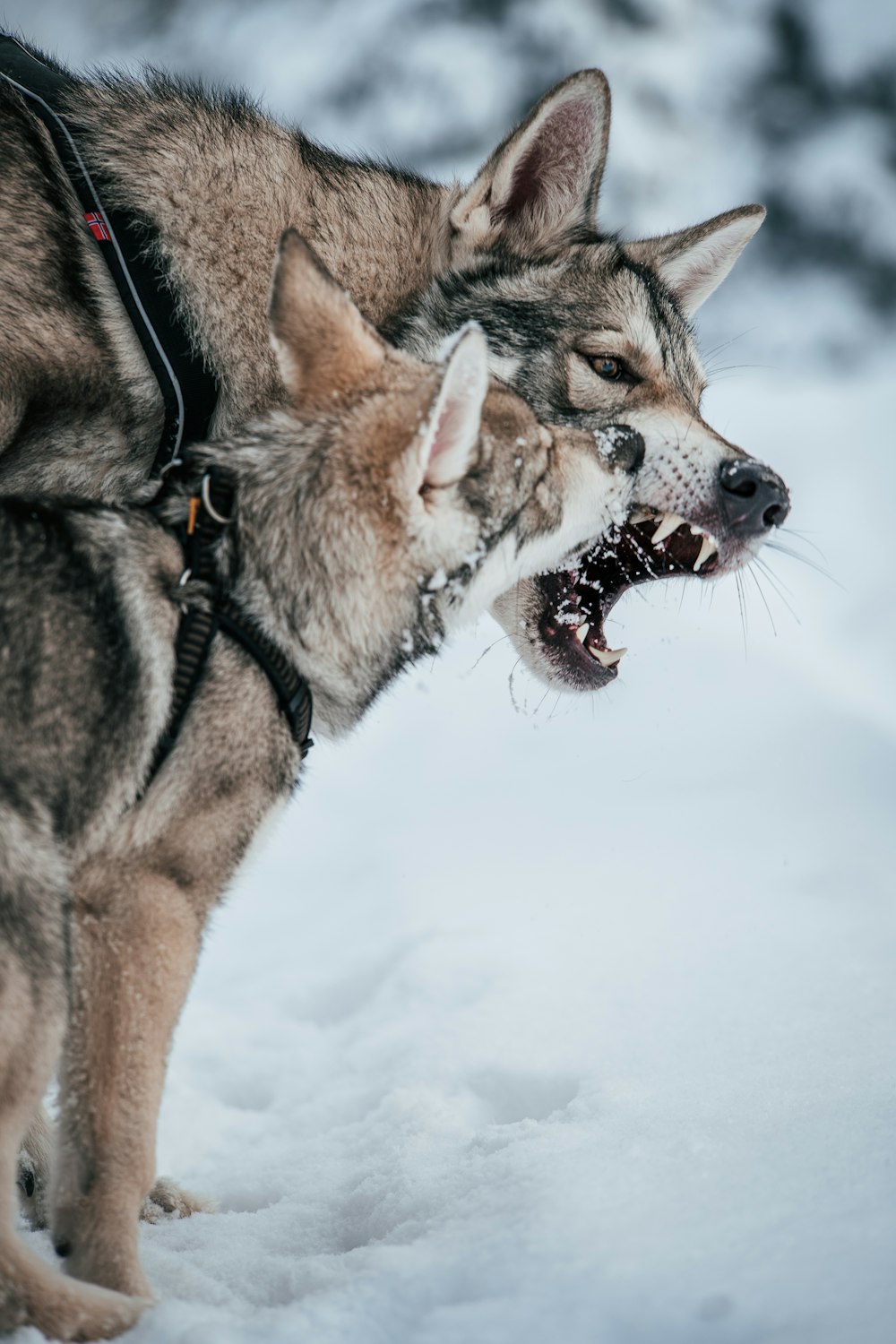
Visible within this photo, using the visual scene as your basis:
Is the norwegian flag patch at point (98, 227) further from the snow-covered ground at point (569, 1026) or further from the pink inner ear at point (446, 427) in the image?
the snow-covered ground at point (569, 1026)

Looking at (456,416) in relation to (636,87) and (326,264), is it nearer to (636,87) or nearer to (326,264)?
(326,264)

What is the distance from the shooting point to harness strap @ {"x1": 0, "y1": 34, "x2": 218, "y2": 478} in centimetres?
267

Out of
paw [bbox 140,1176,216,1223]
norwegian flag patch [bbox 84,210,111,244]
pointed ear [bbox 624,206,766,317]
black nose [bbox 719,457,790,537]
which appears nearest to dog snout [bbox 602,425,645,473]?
black nose [bbox 719,457,790,537]

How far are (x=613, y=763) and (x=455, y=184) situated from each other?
279cm

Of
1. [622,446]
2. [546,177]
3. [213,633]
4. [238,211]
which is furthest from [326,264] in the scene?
[213,633]

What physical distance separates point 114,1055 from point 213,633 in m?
0.80

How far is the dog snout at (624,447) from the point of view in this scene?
8.68ft

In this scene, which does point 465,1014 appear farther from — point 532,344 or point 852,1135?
point 532,344

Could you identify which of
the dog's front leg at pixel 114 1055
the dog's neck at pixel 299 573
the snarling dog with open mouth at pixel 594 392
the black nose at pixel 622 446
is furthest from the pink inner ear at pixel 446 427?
the dog's front leg at pixel 114 1055

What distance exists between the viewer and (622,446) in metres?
2.69

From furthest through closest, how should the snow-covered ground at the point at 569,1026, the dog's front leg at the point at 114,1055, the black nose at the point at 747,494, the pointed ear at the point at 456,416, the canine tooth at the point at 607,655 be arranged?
the canine tooth at the point at 607,655 < the black nose at the point at 747,494 < the pointed ear at the point at 456,416 < the dog's front leg at the point at 114,1055 < the snow-covered ground at the point at 569,1026

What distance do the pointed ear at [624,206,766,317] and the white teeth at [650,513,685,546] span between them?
1.00 m

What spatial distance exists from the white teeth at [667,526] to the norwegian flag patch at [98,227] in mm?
1620

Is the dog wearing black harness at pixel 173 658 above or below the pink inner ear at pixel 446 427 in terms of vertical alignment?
below
